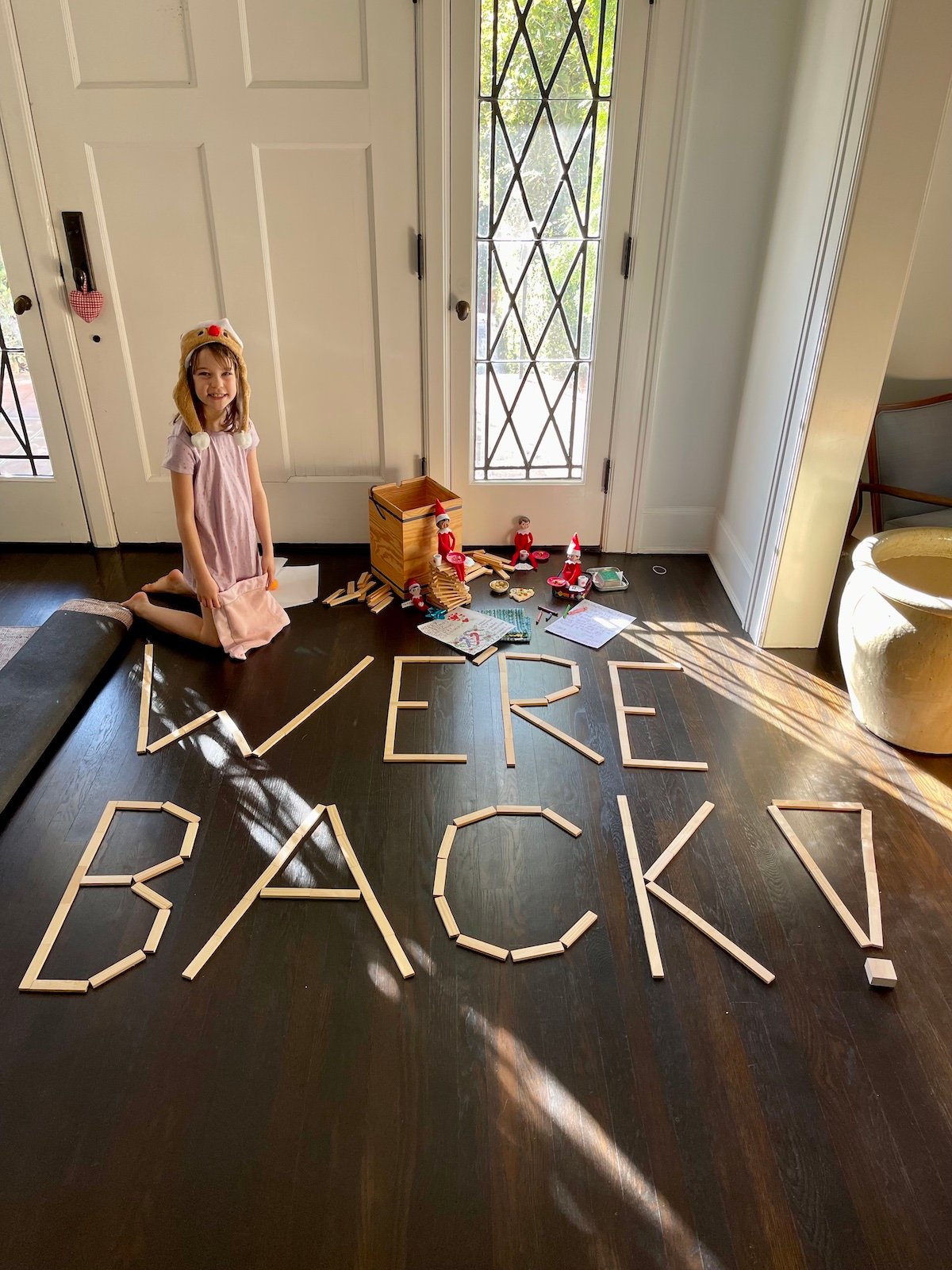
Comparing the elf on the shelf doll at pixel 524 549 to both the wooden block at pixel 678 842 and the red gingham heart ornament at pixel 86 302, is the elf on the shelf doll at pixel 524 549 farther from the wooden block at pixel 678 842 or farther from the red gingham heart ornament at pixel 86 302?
the red gingham heart ornament at pixel 86 302

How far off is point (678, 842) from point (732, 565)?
1539 mm

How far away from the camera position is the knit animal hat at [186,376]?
2619mm

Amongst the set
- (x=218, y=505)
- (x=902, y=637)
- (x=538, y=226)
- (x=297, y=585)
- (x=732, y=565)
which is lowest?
(x=297, y=585)

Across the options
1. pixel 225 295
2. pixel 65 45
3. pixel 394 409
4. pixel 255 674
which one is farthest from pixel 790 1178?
pixel 65 45

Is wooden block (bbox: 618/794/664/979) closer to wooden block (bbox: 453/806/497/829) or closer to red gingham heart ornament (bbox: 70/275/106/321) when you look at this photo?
wooden block (bbox: 453/806/497/829)

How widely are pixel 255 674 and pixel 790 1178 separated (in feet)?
6.76

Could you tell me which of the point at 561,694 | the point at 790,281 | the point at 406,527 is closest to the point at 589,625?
the point at 561,694

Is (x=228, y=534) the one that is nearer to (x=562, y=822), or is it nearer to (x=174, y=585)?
(x=174, y=585)

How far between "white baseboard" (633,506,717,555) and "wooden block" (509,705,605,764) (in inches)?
53.0

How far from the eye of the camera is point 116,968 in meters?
1.87

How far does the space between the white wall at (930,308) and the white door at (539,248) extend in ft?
3.40

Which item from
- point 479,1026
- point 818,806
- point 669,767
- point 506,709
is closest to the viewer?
point 479,1026

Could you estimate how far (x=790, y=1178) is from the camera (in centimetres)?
153

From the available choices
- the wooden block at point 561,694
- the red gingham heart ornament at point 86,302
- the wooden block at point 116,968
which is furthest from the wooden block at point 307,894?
the red gingham heart ornament at point 86,302
